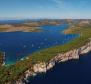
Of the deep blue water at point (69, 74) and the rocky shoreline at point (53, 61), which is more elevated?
the rocky shoreline at point (53, 61)

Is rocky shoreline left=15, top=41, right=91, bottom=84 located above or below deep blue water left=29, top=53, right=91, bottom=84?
above

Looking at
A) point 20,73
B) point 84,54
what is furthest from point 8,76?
point 84,54

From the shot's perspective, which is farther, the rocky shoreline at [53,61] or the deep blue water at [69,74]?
the rocky shoreline at [53,61]

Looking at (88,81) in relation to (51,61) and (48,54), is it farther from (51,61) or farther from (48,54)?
(48,54)

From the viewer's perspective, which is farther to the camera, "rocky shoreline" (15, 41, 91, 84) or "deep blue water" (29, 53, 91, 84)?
"rocky shoreline" (15, 41, 91, 84)
